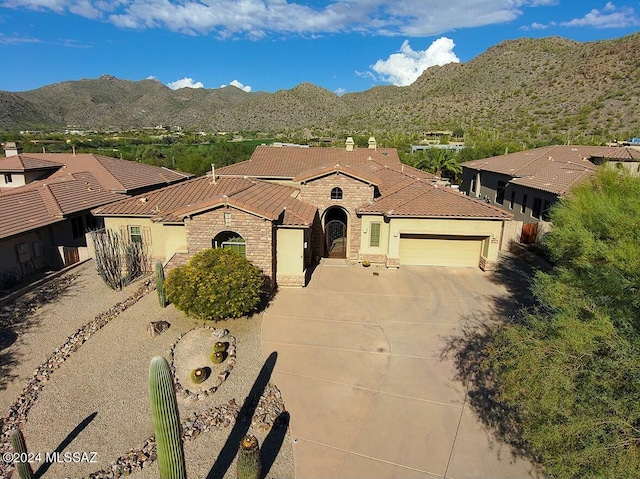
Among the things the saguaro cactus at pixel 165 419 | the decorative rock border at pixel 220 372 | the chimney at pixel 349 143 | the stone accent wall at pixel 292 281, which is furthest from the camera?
the chimney at pixel 349 143

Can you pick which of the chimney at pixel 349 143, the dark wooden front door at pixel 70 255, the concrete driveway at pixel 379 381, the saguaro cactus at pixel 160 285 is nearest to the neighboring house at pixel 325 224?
the saguaro cactus at pixel 160 285

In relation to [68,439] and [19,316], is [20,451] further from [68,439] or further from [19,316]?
[19,316]

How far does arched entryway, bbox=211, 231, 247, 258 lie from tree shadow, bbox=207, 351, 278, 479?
18.8 ft

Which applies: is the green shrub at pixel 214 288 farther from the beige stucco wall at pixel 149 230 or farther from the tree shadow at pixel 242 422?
the beige stucco wall at pixel 149 230

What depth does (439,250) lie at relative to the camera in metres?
21.1

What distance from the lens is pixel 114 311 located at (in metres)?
15.7

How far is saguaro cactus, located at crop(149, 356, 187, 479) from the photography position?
6.76 metres

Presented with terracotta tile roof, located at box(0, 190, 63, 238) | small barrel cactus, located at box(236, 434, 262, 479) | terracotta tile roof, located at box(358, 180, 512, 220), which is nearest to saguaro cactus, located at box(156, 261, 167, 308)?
terracotta tile roof, located at box(0, 190, 63, 238)

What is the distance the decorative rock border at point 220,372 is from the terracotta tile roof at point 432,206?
31.6 feet

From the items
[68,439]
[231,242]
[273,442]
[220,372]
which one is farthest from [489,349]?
[231,242]

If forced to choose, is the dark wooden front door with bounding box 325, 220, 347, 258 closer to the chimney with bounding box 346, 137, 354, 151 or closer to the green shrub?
the green shrub

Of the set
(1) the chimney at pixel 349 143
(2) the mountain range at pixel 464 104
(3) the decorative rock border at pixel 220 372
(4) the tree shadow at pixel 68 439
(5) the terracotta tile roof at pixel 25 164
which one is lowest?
(4) the tree shadow at pixel 68 439

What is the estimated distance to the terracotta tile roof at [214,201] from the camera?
53.0ft

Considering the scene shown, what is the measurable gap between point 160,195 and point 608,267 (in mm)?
20030
